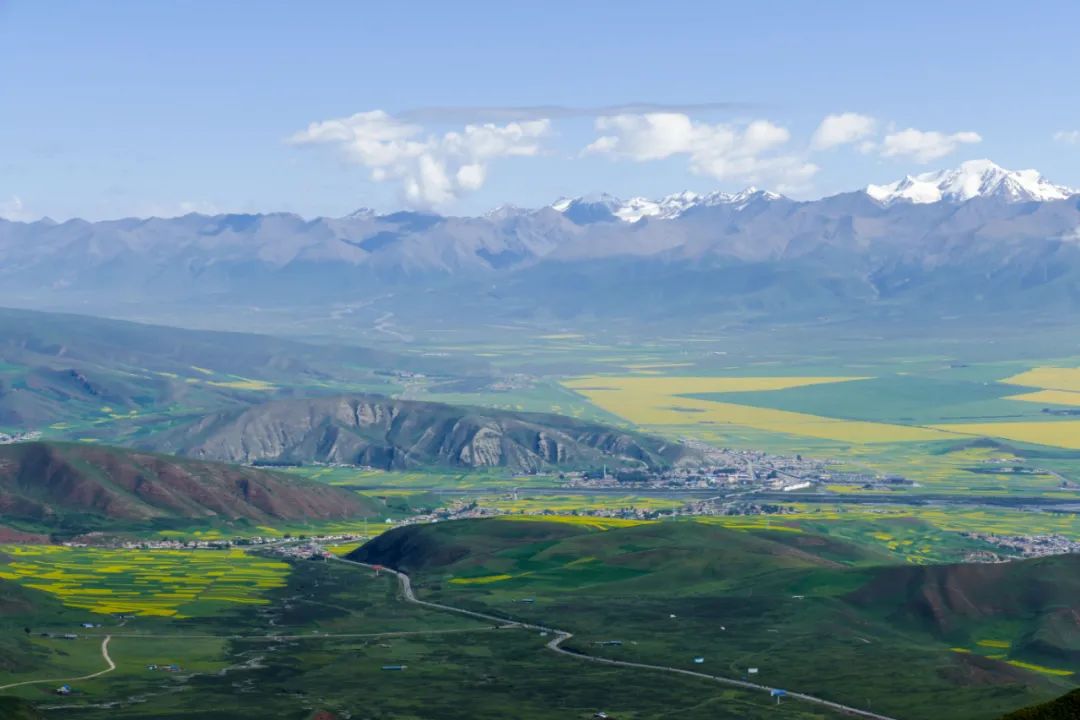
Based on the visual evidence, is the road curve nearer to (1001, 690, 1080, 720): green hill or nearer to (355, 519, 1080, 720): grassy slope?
(355, 519, 1080, 720): grassy slope

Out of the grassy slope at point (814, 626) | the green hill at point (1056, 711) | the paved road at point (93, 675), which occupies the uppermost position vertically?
the green hill at point (1056, 711)

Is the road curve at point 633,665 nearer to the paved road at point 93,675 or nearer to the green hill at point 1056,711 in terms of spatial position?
the paved road at point 93,675

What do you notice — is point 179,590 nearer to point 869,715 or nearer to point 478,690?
point 478,690

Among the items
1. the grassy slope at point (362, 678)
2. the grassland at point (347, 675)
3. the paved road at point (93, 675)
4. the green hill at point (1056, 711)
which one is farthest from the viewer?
the paved road at point (93, 675)

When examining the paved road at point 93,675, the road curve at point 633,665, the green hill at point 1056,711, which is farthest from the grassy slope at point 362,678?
the green hill at point 1056,711

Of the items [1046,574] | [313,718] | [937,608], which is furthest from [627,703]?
[1046,574]

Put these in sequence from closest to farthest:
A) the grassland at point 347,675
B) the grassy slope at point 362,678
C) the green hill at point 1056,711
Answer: the green hill at point 1056,711
the grassy slope at point 362,678
the grassland at point 347,675

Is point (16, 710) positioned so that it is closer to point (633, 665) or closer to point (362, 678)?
point (362, 678)

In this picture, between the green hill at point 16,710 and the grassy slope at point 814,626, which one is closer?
the green hill at point 16,710

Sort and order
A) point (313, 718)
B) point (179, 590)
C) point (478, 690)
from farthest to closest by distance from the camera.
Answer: point (179, 590), point (478, 690), point (313, 718)

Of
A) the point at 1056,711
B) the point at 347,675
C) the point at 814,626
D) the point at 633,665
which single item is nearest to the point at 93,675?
the point at 347,675

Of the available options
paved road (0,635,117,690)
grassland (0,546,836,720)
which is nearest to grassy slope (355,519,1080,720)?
grassland (0,546,836,720)
